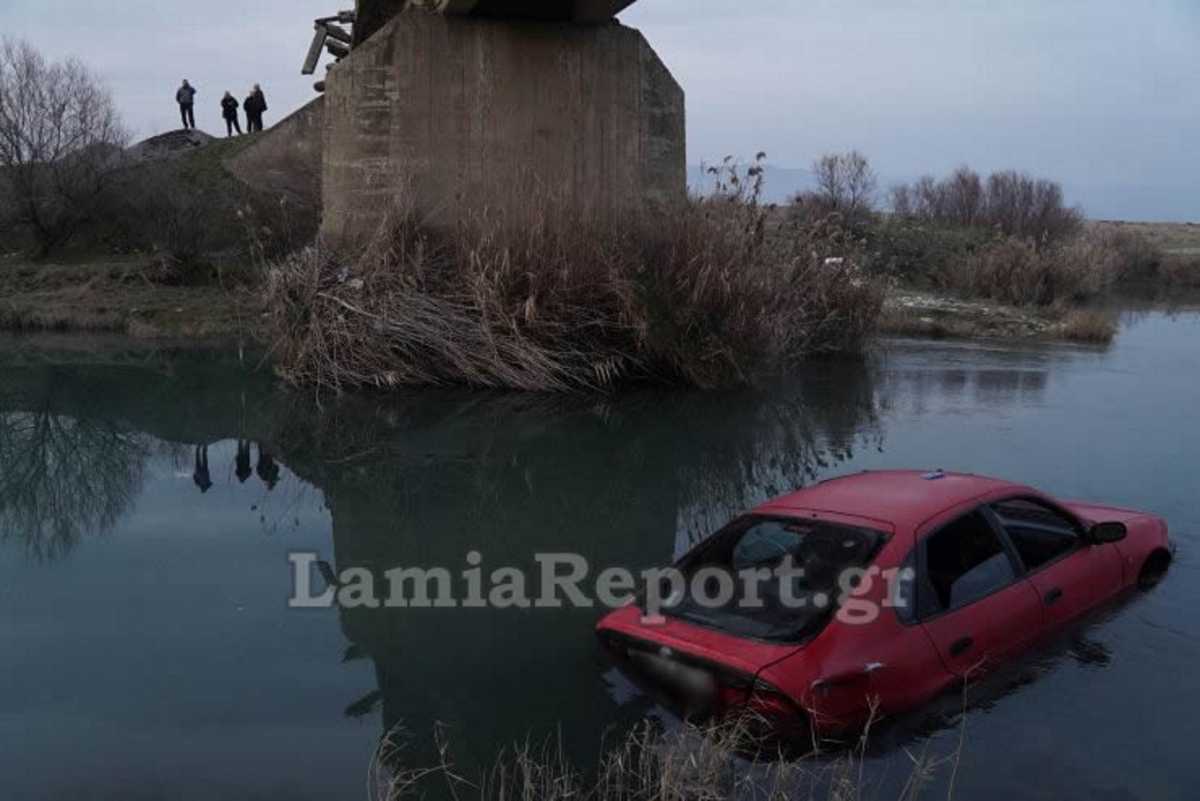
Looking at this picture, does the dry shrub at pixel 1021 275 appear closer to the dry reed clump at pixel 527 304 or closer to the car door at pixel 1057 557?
the dry reed clump at pixel 527 304

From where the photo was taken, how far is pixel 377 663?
654 cm

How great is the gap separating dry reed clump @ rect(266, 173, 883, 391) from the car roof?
868 centimetres

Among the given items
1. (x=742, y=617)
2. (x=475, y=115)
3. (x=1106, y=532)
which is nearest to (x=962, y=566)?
(x=742, y=617)

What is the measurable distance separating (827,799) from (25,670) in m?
4.43

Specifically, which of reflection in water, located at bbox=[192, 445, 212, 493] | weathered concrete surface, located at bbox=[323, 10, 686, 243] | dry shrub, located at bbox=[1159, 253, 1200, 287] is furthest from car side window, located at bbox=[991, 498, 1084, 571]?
dry shrub, located at bbox=[1159, 253, 1200, 287]

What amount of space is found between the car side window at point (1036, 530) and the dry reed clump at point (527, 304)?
28.1 feet

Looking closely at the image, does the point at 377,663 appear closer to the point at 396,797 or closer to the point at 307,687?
the point at 307,687

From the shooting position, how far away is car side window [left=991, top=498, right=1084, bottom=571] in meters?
6.68

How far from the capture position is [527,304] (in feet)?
48.9

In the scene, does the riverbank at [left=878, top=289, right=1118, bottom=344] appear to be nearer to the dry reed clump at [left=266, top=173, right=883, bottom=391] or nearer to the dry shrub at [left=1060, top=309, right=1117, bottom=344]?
the dry shrub at [left=1060, top=309, right=1117, bottom=344]

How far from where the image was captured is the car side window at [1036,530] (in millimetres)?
6676

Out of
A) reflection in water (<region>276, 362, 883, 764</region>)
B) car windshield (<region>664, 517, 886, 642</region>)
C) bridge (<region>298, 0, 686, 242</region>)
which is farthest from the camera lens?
bridge (<region>298, 0, 686, 242</region>)

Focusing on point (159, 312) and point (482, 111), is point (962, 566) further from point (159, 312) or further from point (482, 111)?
point (159, 312)

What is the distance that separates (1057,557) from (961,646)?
4.79ft
